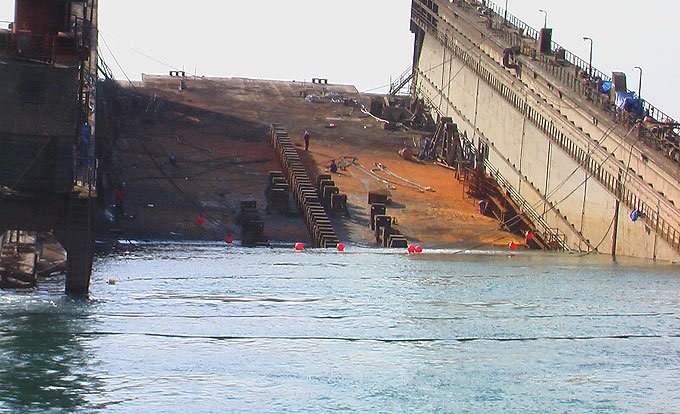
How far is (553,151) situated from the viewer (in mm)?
82250

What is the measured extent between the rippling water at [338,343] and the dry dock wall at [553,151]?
12.1m

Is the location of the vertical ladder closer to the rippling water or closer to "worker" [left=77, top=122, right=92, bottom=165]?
the rippling water

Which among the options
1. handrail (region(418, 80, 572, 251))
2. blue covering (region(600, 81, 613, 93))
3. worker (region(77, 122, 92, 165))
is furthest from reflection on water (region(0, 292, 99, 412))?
blue covering (region(600, 81, 613, 93))

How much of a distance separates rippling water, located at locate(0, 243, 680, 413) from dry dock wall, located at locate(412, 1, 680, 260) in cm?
1213

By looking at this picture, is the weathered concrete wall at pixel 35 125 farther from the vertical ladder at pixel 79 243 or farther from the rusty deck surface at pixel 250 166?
the rusty deck surface at pixel 250 166

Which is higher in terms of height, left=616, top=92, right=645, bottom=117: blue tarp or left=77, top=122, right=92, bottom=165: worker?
left=616, top=92, right=645, bottom=117: blue tarp

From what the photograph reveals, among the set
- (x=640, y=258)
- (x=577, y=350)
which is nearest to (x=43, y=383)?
(x=577, y=350)

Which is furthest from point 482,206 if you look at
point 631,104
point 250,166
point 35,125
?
point 35,125

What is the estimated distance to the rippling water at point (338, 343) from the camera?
3172 centimetres

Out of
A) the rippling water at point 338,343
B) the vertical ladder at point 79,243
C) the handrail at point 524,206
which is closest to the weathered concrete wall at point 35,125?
the vertical ladder at point 79,243

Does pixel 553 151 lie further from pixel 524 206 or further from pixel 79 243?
pixel 79 243

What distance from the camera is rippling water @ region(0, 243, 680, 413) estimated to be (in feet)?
104

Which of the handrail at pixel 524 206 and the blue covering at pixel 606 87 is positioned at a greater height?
the blue covering at pixel 606 87

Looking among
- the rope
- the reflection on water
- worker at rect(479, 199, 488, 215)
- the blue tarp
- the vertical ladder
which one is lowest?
the reflection on water
